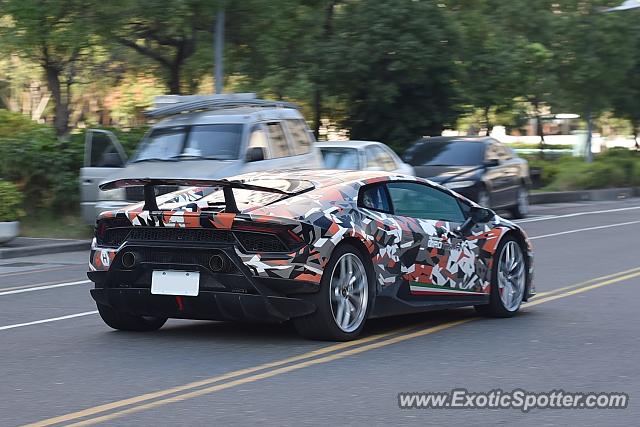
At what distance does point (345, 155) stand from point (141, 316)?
10987mm

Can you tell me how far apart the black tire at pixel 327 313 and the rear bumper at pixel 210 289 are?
0.08m

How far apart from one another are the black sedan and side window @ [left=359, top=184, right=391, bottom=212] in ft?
43.6

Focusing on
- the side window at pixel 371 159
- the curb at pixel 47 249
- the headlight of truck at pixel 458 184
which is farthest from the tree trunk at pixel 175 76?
the curb at pixel 47 249

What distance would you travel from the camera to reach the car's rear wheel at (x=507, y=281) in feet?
34.6

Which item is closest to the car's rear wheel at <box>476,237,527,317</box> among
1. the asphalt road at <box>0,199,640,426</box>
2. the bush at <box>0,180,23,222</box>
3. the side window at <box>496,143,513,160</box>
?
the asphalt road at <box>0,199,640,426</box>

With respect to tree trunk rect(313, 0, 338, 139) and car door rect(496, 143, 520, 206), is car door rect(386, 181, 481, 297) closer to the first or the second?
car door rect(496, 143, 520, 206)

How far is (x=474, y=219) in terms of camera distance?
1048cm

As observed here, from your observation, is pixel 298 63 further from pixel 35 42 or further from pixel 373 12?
pixel 35 42

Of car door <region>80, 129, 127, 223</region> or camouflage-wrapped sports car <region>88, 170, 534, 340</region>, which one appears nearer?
camouflage-wrapped sports car <region>88, 170, 534, 340</region>

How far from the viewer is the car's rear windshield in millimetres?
23906

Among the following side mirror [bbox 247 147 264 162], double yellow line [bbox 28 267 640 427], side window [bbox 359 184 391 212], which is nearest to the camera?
double yellow line [bbox 28 267 640 427]

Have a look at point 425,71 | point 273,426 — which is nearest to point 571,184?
point 425,71

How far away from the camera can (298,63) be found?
3000cm

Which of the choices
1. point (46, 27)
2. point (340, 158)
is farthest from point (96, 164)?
point (46, 27)
